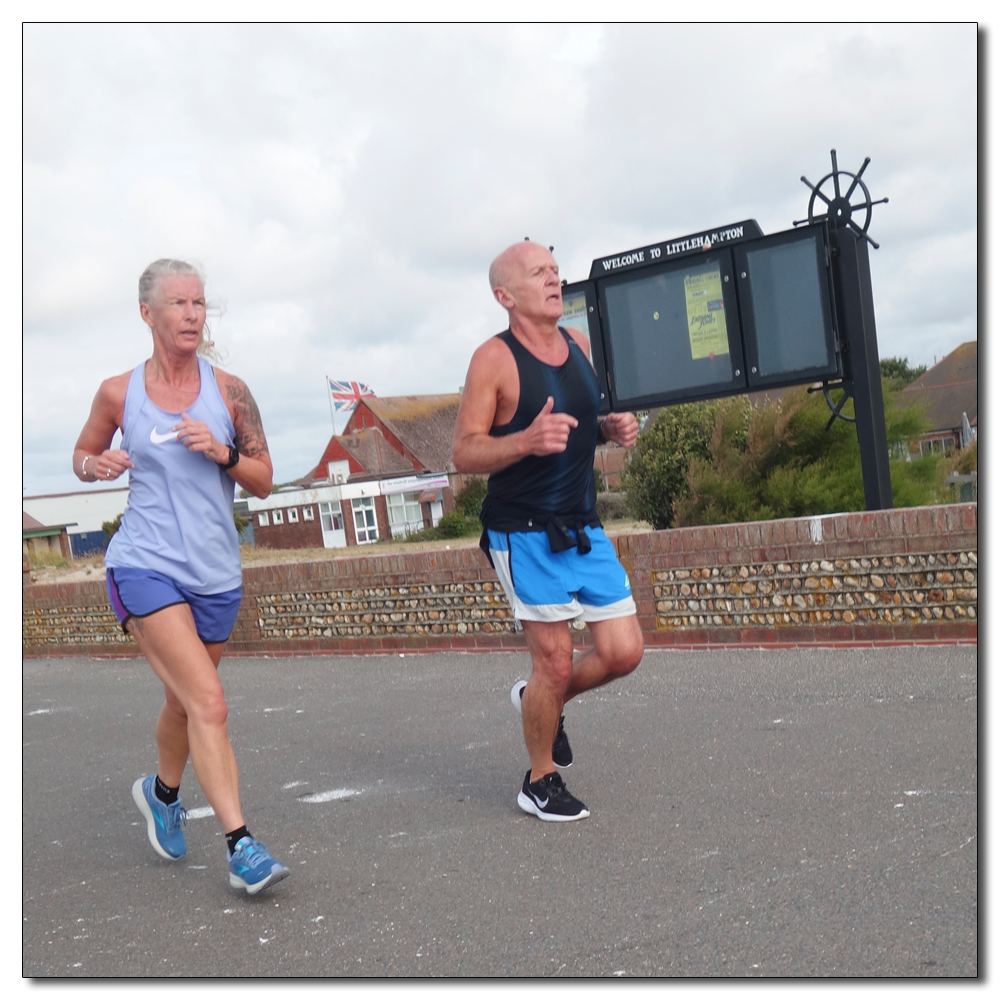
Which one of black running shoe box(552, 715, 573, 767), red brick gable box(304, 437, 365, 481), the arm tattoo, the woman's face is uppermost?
red brick gable box(304, 437, 365, 481)

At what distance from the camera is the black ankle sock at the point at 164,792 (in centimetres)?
471

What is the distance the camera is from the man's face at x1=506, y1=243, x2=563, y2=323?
4.62 metres

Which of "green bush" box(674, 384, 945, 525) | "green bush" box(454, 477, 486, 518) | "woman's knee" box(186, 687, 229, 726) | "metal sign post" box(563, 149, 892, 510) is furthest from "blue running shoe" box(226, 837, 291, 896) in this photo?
"green bush" box(454, 477, 486, 518)

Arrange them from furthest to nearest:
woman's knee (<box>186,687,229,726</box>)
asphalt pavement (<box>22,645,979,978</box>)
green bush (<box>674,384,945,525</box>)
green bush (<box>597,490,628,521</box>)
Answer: green bush (<box>597,490,628,521</box>)
green bush (<box>674,384,945,525</box>)
woman's knee (<box>186,687,229,726</box>)
asphalt pavement (<box>22,645,979,978</box>)

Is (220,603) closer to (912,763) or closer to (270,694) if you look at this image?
(912,763)

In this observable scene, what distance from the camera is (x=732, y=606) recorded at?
340 inches

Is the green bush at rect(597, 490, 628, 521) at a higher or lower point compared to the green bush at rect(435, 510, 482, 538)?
higher

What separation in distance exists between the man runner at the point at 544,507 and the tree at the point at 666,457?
9723 mm

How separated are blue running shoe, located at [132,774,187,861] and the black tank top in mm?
1722

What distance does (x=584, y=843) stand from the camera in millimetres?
4398

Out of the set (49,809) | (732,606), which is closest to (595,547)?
(49,809)

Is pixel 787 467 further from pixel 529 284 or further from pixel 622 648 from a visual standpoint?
pixel 529 284

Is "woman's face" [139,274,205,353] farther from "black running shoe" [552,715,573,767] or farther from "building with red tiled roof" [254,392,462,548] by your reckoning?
"building with red tiled roof" [254,392,462,548]

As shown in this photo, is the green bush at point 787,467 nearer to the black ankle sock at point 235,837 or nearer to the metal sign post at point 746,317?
the metal sign post at point 746,317
